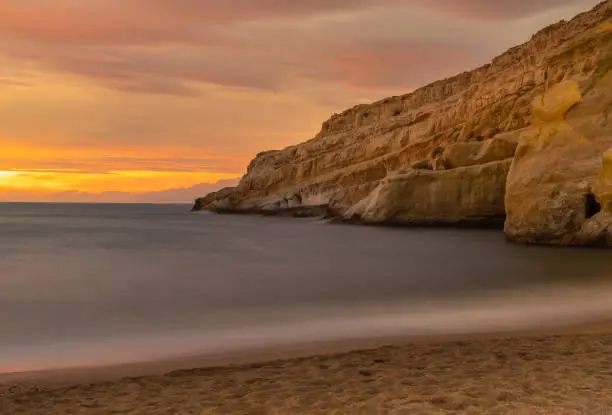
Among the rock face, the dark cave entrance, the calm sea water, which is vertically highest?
the rock face

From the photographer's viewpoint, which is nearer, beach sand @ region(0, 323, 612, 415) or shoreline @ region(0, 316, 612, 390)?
beach sand @ region(0, 323, 612, 415)

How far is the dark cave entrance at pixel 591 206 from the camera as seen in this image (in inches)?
846

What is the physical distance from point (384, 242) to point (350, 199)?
913 inches

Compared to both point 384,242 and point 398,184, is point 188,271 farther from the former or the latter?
point 398,184

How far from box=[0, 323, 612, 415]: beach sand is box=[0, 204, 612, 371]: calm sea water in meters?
1.69

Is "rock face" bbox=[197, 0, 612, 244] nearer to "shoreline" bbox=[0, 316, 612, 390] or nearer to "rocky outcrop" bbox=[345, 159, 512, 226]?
"rocky outcrop" bbox=[345, 159, 512, 226]

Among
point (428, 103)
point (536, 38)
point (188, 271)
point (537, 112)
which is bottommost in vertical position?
point (188, 271)

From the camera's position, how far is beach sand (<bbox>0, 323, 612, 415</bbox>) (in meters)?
4.72

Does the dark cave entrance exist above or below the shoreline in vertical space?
above

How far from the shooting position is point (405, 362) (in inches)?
245

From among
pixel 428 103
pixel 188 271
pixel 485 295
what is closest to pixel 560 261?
pixel 485 295

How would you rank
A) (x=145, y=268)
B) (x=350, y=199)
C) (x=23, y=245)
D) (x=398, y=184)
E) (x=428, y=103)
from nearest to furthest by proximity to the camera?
(x=145, y=268) → (x=23, y=245) → (x=398, y=184) → (x=350, y=199) → (x=428, y=103)

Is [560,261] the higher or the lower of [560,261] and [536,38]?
the lower

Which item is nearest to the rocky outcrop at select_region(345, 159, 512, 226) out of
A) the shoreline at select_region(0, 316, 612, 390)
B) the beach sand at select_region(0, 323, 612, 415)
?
the shoreline at select_region(0, 316, 612, 390)
